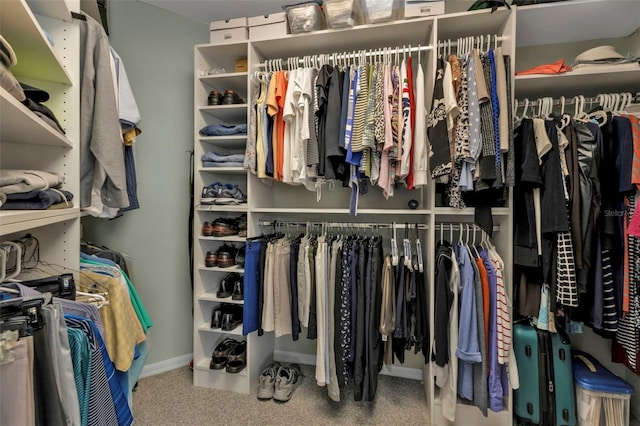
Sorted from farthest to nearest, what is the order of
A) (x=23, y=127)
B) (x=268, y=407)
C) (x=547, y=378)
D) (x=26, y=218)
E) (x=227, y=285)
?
(x=227, y=285), (x=268, y=407), (x=547, y=378), (x=23, y=127), (x=26, y=218)

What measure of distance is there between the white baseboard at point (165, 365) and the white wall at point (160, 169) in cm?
3

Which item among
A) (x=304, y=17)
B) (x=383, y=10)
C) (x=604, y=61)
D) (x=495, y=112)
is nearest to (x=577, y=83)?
(x=604, y=61)

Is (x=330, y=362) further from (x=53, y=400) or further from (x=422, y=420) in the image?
(x=53, y=400)

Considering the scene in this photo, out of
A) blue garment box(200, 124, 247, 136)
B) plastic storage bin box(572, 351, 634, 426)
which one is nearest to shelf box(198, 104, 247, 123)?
blue garment box(200, 124, 247, 136)

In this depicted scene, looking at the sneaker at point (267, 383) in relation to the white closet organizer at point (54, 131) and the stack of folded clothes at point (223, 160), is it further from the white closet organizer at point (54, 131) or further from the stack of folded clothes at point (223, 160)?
the stack of folded clothes at point (223, 160)

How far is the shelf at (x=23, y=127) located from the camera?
613 mm

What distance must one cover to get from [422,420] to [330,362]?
2.01ft

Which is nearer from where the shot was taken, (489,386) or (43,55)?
(43,55)

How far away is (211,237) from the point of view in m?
1.83

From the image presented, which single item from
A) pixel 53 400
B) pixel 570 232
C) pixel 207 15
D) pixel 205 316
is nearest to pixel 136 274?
pixel 205 316

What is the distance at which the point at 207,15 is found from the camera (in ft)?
6.79

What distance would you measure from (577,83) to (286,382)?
2430mm

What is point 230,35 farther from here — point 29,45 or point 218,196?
point 29,45

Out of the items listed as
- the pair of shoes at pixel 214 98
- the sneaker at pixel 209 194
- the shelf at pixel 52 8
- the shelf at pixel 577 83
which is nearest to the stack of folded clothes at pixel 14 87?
the shelf at pixel 52 8
